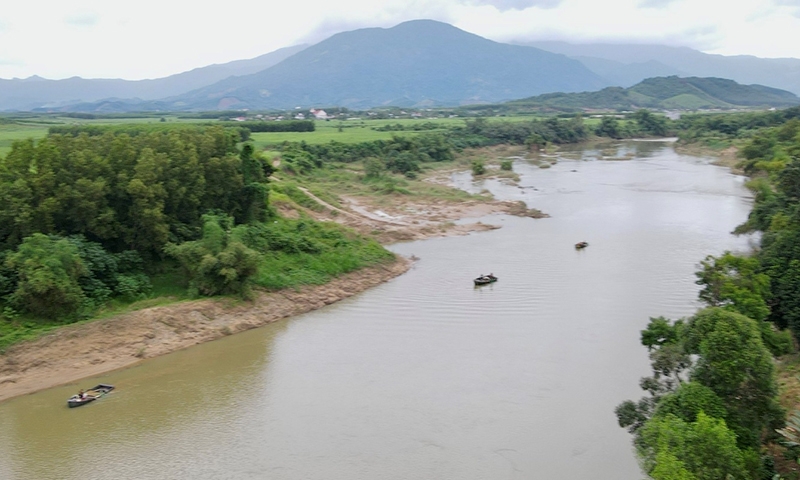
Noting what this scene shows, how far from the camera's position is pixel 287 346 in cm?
2202

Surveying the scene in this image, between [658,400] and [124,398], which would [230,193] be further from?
[658,400]

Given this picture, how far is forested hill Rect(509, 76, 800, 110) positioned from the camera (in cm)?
16388

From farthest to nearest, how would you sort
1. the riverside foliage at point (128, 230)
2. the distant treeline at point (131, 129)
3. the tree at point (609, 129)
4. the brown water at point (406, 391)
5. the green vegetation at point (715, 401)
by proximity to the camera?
1. the tree at point (609, 129)
2. the distant treeline at point (131, 129)
3. the riverside foliage at point (128, 230)
4. the brown water at point (406, 391)
5. the green vegetation at point (715, 401)

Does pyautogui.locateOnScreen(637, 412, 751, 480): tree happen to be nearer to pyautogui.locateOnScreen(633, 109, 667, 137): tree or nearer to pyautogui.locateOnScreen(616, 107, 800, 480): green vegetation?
pyautogui.locateOnScreen(616, 107, 800, 480): green vegetation

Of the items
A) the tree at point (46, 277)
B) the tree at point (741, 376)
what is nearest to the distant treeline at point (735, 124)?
the tree at point (741, 376)

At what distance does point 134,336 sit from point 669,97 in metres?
174

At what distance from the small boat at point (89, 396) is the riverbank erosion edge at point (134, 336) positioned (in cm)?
138

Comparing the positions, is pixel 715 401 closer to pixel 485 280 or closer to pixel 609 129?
pixel 485 280

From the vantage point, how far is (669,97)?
6786 inches

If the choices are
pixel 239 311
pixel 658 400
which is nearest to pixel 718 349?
pixel 658 400

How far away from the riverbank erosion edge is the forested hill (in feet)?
455

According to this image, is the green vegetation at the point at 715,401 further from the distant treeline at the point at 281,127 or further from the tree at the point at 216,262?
the distant treeline at the point at 281,127

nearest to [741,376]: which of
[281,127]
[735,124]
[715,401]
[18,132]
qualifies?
[715,401]

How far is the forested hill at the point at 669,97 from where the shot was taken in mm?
163875
